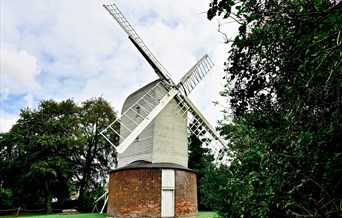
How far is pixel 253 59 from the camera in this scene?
106 inches

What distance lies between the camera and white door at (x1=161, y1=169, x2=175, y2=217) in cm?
1407

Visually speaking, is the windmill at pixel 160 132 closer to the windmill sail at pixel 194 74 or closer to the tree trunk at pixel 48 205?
the windmill sail at pixel 194 74

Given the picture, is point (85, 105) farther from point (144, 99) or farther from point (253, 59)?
point (253, 59)

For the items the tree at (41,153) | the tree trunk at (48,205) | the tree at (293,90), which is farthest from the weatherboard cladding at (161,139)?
the tree trunk at (48,205)

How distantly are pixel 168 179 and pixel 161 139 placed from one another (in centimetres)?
240

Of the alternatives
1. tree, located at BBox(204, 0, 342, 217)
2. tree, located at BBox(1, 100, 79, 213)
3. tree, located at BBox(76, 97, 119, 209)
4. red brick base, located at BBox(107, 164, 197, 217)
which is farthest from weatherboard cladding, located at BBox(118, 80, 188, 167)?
tree, located at BBox(76, 97, 119, 209)

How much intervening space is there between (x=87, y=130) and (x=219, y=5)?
99.3 feet

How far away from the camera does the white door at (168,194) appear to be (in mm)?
14070

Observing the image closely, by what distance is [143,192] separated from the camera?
45.8 ft

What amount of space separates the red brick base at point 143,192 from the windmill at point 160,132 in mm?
51

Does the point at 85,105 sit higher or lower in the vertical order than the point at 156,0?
higher

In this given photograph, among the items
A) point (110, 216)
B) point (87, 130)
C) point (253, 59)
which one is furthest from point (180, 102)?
point (87, 130)

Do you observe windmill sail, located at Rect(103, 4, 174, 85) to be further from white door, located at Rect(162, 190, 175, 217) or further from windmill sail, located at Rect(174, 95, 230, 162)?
white door, located at Rect(162, 190, 175, 217)

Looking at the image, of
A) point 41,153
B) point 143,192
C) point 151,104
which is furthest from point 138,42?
point 41,153
